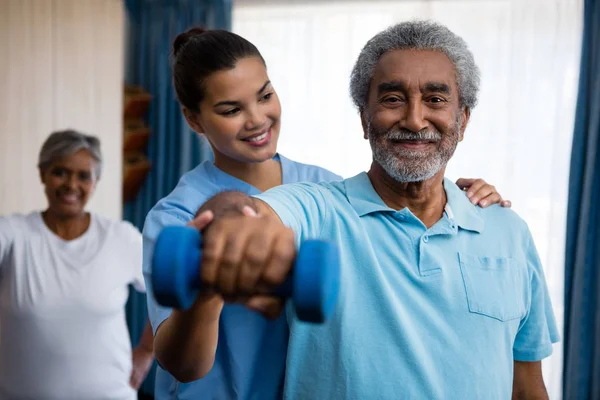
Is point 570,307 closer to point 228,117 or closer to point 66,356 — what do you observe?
point 66,356

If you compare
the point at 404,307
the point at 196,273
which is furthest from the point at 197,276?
the point at 404,307

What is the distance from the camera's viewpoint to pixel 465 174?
4465 millimetres

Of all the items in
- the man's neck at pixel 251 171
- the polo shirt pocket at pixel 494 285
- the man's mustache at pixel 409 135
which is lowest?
the polo shirt pocket at pixel 494 285

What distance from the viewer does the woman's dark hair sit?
1616mm

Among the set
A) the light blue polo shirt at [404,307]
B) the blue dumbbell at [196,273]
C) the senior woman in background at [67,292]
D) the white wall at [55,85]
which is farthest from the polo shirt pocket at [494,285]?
the white wall at [55,85]

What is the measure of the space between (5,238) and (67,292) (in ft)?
0.98

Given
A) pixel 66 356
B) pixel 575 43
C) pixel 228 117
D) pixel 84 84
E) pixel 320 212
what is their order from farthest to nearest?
pixel 84 84 < pixel 575 43 < pixel 66 356 < pixel 228 117 < pixel 320 212

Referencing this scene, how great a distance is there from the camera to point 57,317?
252 centimetres

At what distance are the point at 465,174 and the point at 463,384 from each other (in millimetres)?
3264

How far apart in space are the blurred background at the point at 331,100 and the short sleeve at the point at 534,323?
283 centimetres

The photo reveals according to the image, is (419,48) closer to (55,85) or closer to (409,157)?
(409,157)

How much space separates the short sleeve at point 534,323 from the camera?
152 cm

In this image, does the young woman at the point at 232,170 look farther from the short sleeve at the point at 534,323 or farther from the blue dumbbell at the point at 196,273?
the blue dumbbell at the point at 196,273

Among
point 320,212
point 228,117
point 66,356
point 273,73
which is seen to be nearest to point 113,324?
point 66,356
